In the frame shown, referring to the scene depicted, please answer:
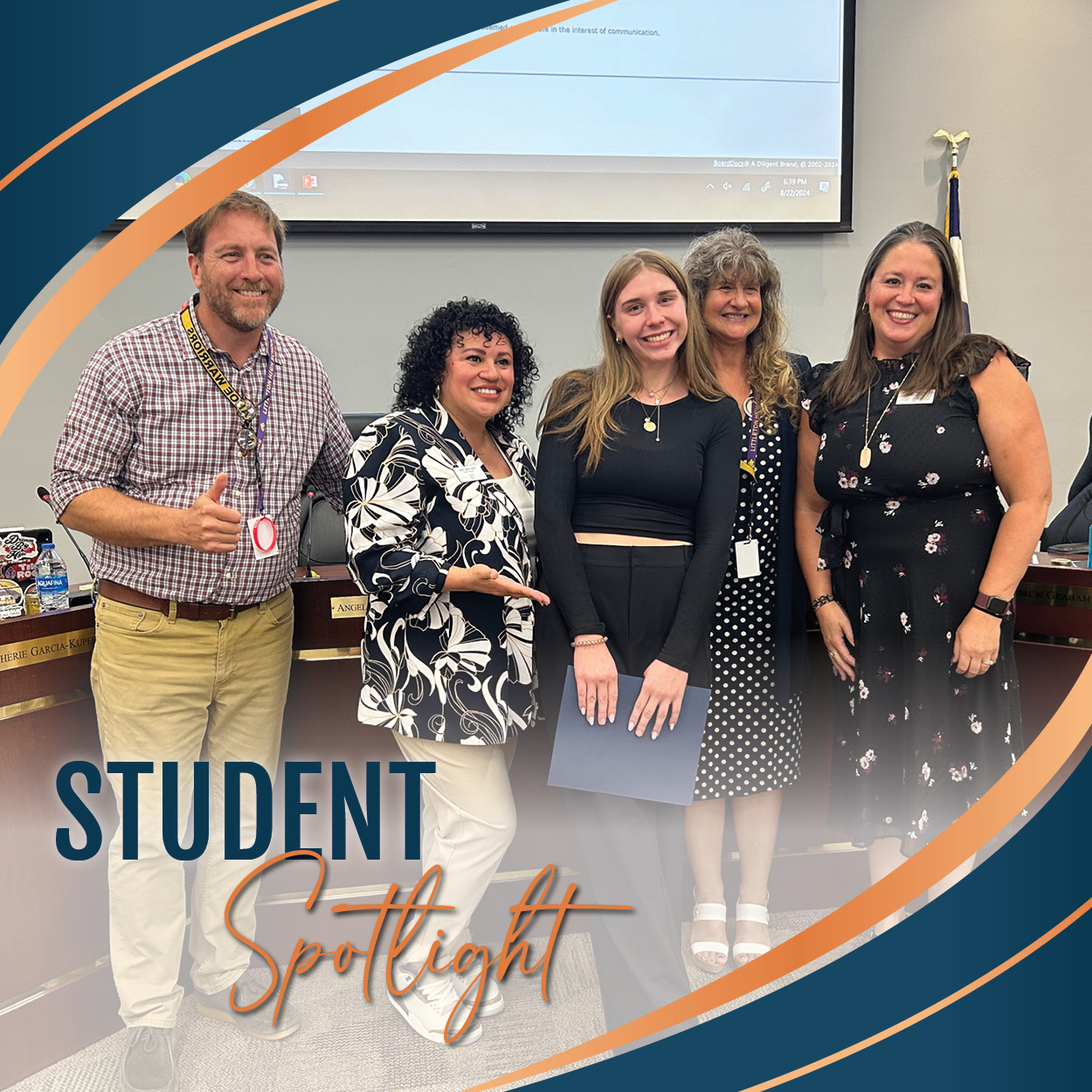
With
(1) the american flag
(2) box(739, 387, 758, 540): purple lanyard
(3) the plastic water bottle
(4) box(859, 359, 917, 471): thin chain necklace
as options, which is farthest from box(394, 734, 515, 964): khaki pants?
(1) the american flag

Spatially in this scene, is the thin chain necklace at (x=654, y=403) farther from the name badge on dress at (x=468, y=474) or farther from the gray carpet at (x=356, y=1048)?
the gray carpet at (x=356, y=1048)

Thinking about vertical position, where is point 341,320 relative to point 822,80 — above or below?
below

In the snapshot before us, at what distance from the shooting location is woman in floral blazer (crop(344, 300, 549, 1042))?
5.41 feet

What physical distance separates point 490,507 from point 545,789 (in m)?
0.72

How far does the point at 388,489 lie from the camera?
165 centimetres

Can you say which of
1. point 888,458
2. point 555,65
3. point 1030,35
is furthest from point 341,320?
point 1030,35

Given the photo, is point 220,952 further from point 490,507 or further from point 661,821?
point 490,507

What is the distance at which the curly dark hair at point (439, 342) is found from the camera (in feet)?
5.72

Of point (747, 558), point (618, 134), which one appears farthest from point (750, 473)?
point (618, 134)

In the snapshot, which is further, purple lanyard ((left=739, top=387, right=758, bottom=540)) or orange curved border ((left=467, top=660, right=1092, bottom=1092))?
purple lanyard ((left=739, top=387, right=758, bottom=540))

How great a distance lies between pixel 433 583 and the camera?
1606mm

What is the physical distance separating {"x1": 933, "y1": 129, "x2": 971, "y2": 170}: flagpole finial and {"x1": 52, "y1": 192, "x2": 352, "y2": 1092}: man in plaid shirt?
3.30 metres

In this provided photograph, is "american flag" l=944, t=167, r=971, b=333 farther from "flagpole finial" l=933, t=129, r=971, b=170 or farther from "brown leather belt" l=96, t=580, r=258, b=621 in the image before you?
"brown leather belt" l=96, t=580, r=258, b=621

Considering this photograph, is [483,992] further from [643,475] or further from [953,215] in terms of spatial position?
[953,215]
